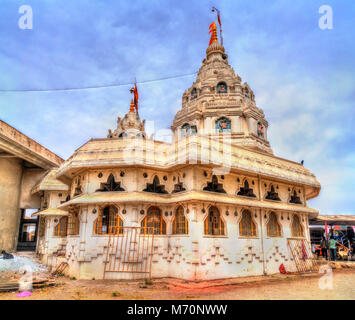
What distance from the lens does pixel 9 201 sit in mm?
22672

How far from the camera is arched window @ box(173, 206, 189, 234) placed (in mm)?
12780

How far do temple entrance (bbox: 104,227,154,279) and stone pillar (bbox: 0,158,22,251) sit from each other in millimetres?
13658

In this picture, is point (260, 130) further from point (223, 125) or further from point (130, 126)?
point (130, 126)

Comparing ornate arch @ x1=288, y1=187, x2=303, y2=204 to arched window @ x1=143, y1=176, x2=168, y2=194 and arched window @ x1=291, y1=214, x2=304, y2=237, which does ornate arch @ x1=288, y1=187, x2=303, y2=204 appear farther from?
arched window @ x1=143, y1=176, x2=168, y2=194

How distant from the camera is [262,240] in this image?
14.8m

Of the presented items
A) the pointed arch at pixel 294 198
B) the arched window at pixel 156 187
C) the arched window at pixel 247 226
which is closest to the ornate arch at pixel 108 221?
the arched window at pixel 156 187

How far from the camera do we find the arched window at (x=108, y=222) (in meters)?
13.0

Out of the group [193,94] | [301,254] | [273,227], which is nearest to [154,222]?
[273,227]

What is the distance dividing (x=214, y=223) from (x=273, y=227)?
4468mm

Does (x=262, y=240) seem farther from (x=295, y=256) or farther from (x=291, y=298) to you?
(x=291, y=298)

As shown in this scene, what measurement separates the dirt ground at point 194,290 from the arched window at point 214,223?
6.83 ft

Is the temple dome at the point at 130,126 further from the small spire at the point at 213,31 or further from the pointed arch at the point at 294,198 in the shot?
the small spire at the point at 213,31

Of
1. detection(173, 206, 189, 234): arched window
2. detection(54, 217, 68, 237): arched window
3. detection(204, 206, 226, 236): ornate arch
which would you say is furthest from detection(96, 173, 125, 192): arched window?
detection(54, 217, 68, 237): arched window

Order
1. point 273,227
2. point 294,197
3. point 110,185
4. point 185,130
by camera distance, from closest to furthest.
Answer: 1. point 110,185
2. point 273,227
3. point 294,197
4. point 185,130
